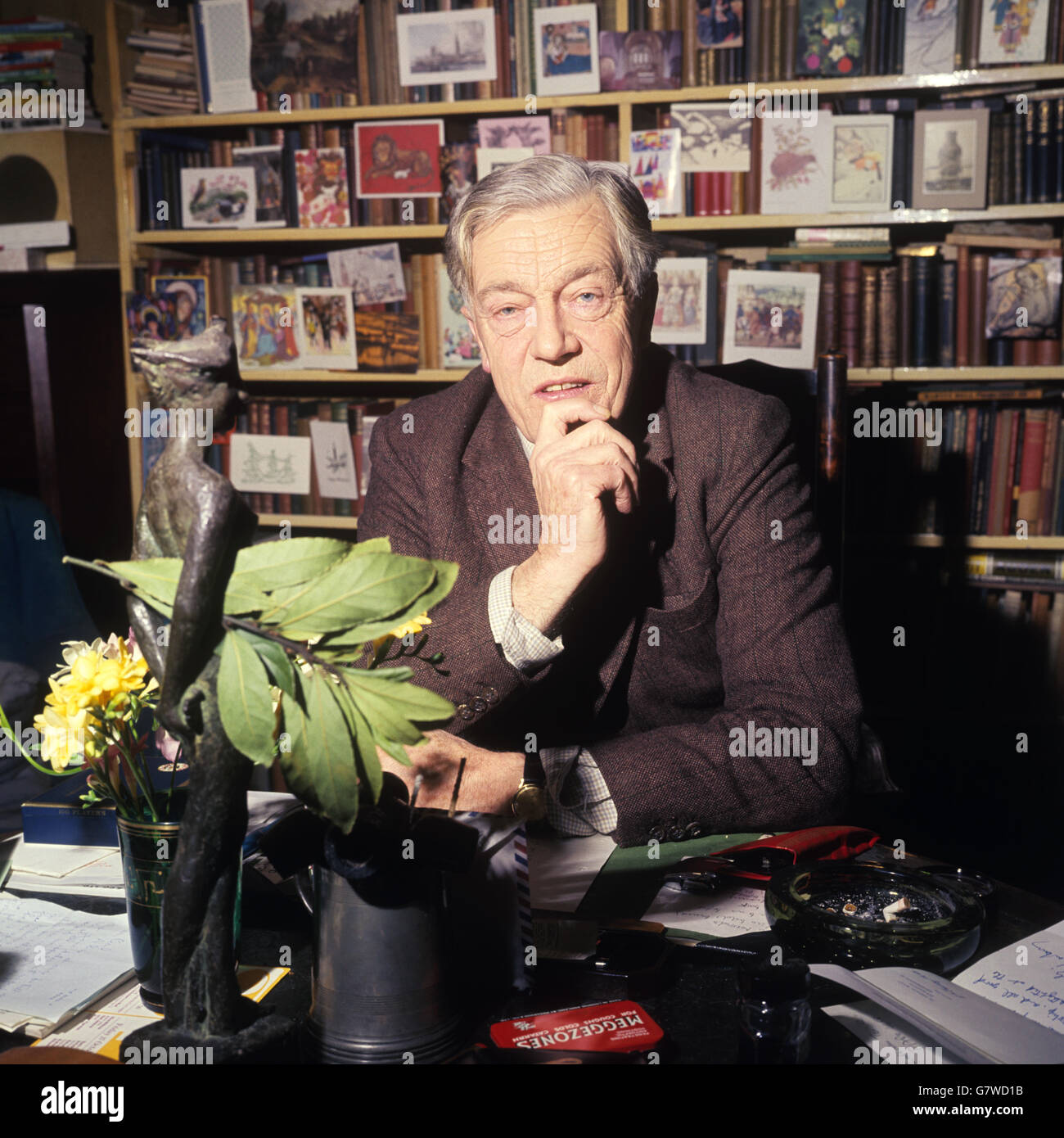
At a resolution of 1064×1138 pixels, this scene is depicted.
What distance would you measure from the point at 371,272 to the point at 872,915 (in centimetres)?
252

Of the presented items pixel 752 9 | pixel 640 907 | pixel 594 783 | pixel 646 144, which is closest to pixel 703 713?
pixel 594 783

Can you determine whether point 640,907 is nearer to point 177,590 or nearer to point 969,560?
point 177,590

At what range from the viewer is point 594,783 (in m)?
1.26

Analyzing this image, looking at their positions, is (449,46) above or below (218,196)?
above

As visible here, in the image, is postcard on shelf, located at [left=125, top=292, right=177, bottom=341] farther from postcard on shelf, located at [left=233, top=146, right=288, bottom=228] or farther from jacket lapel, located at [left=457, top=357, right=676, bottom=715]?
jacket lapel, located at [left=457, top=357, right=676, bottom=715]

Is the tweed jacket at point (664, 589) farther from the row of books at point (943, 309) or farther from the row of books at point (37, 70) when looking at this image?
the row of books at point (37, 70)

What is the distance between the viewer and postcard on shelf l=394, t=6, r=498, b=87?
2.83 m

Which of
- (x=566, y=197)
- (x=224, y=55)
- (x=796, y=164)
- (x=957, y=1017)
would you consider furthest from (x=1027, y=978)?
(x=224, y=55)

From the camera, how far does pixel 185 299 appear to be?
10.5 ft

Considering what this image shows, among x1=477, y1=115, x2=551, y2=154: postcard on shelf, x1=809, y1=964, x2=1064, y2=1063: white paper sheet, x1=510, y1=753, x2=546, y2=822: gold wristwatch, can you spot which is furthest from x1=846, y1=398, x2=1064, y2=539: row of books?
x1=809, y1=964, x2=1064, y2=1063: white paper sheet

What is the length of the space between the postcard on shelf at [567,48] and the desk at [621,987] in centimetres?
231

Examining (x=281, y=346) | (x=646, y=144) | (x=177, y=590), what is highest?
(x=646, y=144)

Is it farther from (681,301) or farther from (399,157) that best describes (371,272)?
(681,301)

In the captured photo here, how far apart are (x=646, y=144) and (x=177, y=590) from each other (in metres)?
2.49
